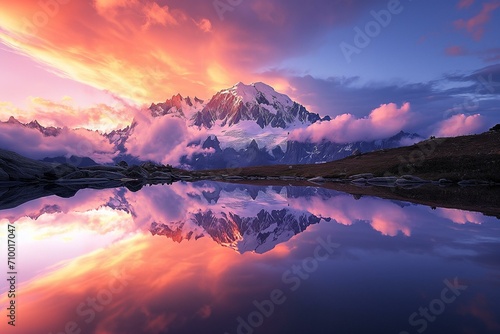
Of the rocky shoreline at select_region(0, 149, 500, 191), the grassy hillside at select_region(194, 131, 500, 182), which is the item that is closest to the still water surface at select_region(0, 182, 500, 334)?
the rocky shoreline at select_region(0, 149, 500, 191)

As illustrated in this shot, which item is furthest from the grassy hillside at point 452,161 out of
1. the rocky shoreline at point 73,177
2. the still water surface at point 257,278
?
the still water surface at point 257,278

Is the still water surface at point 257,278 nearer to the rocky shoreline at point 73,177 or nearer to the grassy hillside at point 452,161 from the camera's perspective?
the rocky shoreline at point 73,177

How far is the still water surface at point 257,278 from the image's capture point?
6699mm

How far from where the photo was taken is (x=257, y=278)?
9.63m

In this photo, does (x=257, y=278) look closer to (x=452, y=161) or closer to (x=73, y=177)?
(x=452, y=161)

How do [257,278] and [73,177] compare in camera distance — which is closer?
[257,278]

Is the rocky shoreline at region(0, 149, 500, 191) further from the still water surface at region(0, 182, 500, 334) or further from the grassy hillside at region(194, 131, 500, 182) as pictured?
the still water surface at region(0, 182, 500, 334)

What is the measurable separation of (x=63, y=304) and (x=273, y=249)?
8.26 metres

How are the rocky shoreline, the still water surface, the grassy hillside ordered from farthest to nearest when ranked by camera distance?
the grassy hillside
the rocky shoreline
the still water surface

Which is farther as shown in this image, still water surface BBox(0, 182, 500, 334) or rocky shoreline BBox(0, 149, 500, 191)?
rocky shoreline BBox(0, 149, 500, 191)

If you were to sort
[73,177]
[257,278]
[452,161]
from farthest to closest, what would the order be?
[73,177] < [452,161] < [257,278]

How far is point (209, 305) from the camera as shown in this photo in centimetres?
747

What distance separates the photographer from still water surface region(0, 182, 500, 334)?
6699mm

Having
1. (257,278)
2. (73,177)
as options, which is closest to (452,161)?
(257,278)
